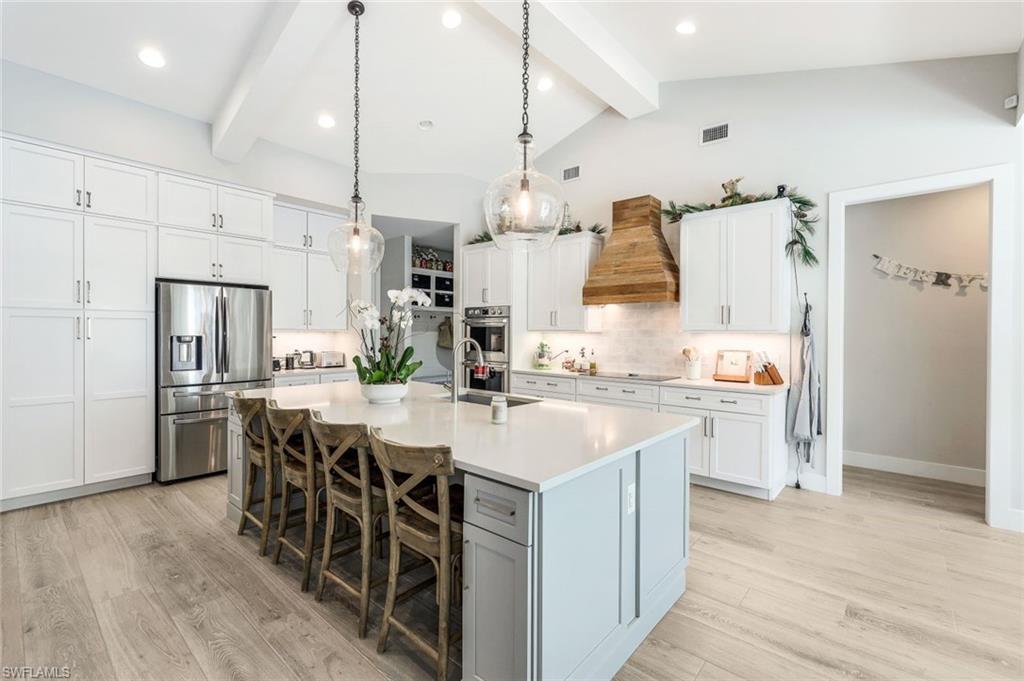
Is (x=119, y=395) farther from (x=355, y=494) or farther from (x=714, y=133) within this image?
(x=714, y=133)

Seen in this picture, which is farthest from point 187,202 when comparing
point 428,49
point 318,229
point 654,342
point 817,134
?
point 817,134

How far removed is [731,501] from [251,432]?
3682mm

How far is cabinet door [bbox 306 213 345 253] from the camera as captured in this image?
5.55 metres

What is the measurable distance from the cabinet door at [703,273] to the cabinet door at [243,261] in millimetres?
4281

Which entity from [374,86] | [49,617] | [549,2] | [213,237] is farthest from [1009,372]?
[213,237]

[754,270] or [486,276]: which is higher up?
[486,276]

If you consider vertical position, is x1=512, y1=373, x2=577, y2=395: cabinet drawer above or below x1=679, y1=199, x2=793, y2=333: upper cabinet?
below

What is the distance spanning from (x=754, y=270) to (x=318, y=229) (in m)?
4.79

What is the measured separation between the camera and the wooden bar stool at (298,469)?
2457 mm

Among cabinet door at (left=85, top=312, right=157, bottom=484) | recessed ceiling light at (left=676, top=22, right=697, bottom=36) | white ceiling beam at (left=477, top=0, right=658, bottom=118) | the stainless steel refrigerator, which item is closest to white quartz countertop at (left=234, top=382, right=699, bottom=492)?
the stainless steel refrigerator

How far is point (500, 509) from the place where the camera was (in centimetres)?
158

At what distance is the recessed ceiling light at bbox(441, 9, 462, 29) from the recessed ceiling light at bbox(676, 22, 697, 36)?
1.71 metres

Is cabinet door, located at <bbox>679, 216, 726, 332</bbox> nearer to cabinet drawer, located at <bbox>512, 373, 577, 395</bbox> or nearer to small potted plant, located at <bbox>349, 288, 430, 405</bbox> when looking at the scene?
cabinet drawer, located at <bbox>512, 373, 577, 395</bbox>

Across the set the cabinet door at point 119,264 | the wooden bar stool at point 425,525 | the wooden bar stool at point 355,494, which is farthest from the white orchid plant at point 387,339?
the cabinet door at point 119,264
